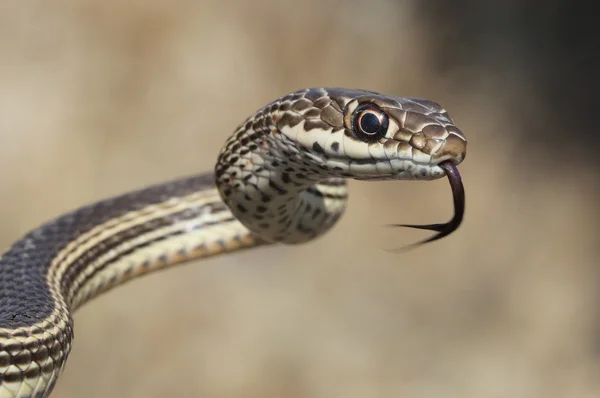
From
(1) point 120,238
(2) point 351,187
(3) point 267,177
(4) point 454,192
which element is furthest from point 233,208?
(2) point 351,187

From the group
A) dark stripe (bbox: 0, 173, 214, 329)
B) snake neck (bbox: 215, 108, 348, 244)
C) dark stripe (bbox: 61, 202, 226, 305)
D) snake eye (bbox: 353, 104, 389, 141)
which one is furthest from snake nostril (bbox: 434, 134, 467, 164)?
dark stripe (bbox: 61, 202, 226, 305)

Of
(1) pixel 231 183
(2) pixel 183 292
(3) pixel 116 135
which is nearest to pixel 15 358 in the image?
(1) pixel 231 183

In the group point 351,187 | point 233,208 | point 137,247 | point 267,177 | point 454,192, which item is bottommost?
point 351,187

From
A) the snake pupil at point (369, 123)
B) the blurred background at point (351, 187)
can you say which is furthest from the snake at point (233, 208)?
the blurred background at point (351, 187)

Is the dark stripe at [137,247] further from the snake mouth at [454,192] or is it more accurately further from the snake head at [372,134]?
the snake mouth at [454,192]

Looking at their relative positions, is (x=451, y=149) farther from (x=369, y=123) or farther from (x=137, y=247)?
(x=137, y=247)

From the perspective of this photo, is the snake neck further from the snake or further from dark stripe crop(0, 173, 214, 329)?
dark stripe crop(0, 173, 214, 329)

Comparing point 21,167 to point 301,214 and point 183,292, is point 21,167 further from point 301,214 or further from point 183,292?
point 301,214
